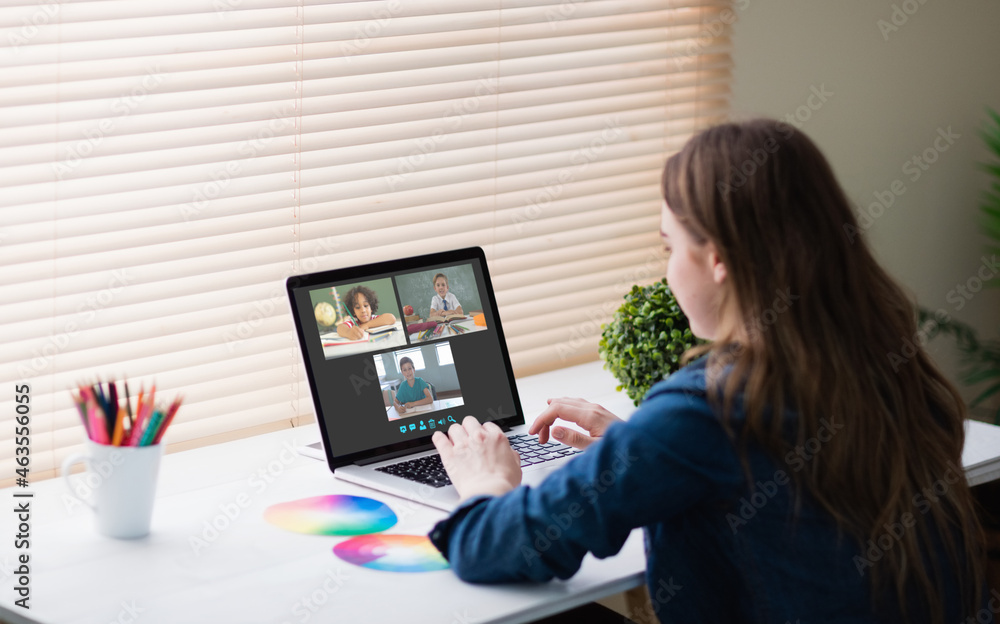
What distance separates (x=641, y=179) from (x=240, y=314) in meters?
0.93

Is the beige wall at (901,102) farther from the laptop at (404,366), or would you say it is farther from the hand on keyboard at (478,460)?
the hand on keyboard at (478,460)

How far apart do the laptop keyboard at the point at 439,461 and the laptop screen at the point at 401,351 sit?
5 centimetres

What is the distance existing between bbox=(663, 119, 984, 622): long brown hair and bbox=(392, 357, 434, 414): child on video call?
0.56 metres

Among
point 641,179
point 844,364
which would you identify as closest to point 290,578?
point 844,364

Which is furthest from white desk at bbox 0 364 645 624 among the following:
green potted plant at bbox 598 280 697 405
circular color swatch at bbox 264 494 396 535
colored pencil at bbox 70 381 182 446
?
green potted plant at bbox 598 280 697 405

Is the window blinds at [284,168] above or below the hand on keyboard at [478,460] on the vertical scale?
above

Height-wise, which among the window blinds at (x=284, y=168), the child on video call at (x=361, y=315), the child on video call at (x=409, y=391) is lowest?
the child on video call at (x=409, y=391)

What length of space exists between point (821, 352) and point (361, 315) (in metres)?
0.71

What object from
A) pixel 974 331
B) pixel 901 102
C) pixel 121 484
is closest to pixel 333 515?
pixel 121 484

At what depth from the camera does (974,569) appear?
108 cm

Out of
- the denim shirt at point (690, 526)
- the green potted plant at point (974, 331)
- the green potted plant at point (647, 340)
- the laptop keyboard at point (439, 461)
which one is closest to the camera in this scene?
the denim shirt at point (690, 526)

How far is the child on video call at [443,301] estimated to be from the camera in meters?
1.52

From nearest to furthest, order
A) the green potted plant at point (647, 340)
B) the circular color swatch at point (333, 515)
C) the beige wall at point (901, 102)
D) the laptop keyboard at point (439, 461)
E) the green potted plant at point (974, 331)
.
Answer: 1. the circular color swatch at point (333, 515)
2. the laptop keyboard at point (439, 461)
3. the green potted plant at point (647, 340)
4. the beige wall at point (901, 102)
5. the green potted plant at point (974, 331)

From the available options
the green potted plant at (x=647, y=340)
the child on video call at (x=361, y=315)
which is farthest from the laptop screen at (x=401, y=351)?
the green potted plant at (x=647, y=340)
